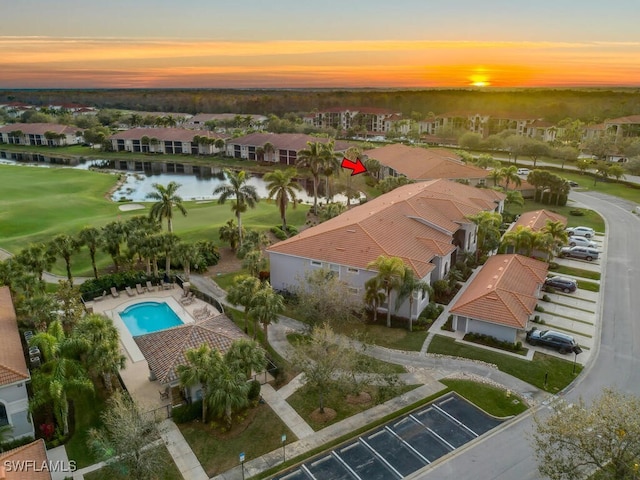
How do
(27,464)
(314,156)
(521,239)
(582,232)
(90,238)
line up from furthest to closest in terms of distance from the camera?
(314,156), (582,232), (521,239), (90,238), (27,464)

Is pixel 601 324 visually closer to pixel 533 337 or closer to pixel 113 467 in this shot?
pixel 533 337

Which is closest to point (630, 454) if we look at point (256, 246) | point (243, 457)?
point (243, 457)

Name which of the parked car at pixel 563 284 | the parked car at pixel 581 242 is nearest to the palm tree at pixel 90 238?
the parked car at pixel 563 284

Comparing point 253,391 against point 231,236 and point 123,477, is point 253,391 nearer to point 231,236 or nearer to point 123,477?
point 123,477

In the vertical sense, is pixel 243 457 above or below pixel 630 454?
below

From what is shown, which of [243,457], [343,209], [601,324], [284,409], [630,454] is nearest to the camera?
[630,454]

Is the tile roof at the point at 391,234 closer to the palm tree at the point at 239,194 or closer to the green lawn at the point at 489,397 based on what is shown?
the palm tree at the point at 239,194

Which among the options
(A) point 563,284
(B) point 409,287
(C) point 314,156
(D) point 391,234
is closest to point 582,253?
(A) point 563,284
